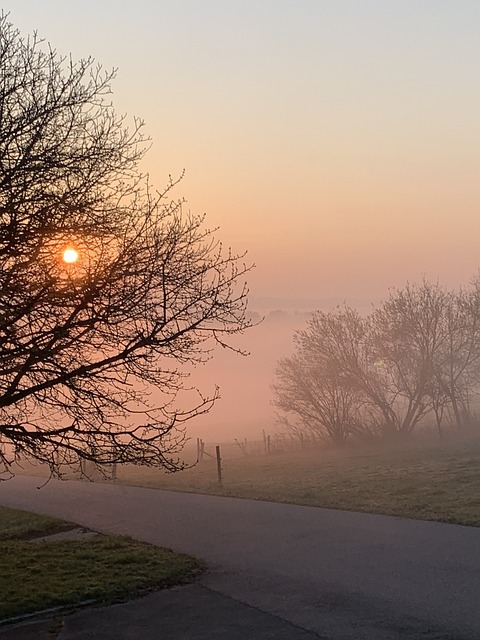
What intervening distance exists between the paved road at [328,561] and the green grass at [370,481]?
3.45 ft

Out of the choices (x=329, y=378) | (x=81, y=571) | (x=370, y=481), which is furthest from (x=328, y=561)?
(x=329, y=378)

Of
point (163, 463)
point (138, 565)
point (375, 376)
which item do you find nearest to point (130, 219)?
point (163, 463)

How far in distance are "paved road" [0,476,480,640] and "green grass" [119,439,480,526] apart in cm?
105

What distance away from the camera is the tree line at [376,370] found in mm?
39188

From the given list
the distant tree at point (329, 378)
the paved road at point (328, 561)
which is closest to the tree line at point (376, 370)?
the distant tree at point (329, 378)

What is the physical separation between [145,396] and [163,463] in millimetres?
1661

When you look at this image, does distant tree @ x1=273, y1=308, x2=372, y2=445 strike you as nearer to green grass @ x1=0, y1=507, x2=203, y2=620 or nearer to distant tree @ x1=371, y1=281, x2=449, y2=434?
distant tree @ x1=371, y1=281, x2=449, y2=434

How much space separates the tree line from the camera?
39188mm

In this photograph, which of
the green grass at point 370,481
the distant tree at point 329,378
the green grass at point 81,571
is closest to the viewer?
the green grass at point 81,571

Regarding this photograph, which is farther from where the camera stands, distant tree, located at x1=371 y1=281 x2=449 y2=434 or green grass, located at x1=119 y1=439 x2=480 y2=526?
distant tree, located at x1=371 y1=281 x2=449 y2=434

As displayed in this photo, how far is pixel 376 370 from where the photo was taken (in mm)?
39938

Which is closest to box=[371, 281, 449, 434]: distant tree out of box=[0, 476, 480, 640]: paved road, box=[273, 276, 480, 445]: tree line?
box=[273, 276, 480, 445]: tree line

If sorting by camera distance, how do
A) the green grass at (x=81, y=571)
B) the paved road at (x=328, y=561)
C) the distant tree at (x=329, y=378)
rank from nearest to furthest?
the paved road at (x=328, y=561), the green grass at (x=81, y=571), the distant tree at (x=329, y=378)

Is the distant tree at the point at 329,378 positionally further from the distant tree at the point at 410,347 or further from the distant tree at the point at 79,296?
the distant tree at the point at 79,296
